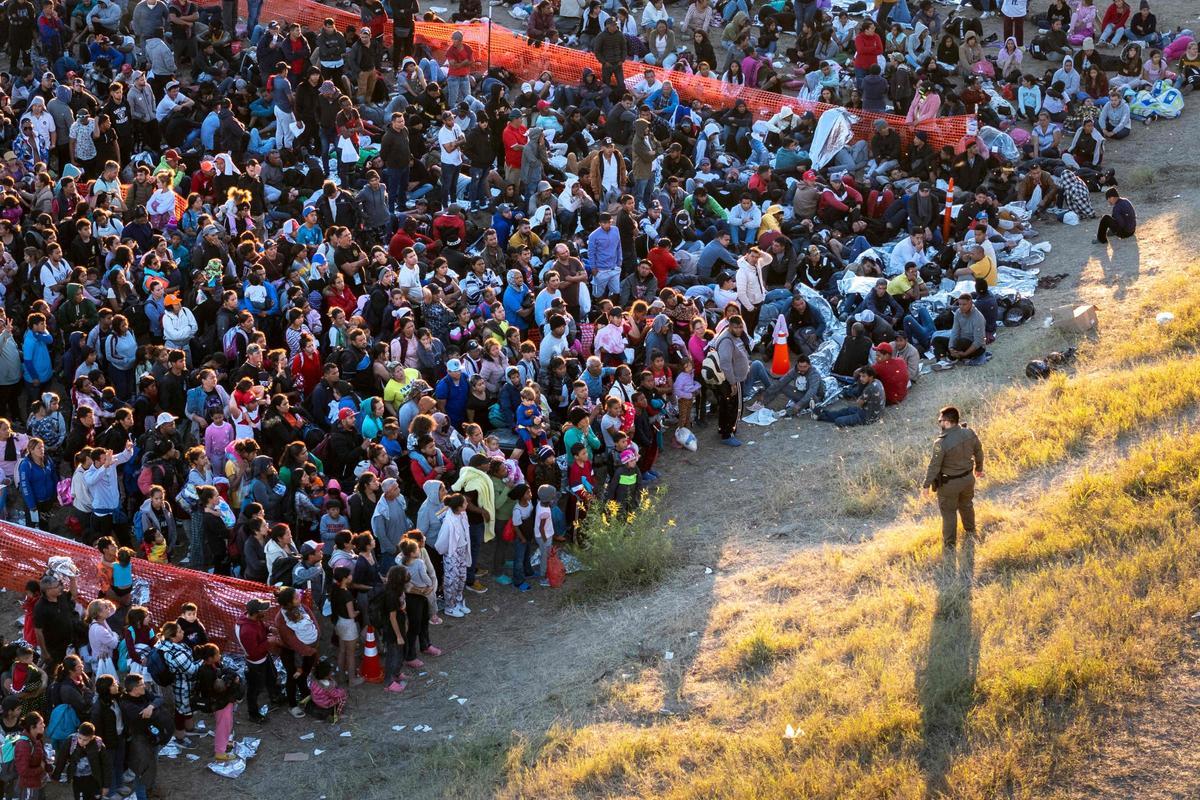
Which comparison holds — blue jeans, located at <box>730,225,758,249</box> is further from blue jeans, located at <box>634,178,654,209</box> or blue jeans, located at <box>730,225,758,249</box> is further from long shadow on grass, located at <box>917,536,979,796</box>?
long shadow on grass, located at <box>917,536,979,796</box>

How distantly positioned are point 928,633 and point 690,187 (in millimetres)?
11527

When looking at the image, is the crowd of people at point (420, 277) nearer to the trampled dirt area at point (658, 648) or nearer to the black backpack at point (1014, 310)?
the black backpack at point (1014, 310)

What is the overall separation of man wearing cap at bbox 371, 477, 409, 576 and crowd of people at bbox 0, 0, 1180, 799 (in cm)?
3

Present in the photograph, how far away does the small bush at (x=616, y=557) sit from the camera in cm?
1563

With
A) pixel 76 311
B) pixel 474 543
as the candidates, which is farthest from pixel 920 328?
pixel 76 311

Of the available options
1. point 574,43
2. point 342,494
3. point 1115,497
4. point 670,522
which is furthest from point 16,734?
point 574,43

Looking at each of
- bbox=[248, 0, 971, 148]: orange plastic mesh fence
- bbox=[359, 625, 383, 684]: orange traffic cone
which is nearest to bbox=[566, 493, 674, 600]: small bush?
bbox=[359, 625, 383, 684]: orange traffic cone

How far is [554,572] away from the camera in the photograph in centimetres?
1579

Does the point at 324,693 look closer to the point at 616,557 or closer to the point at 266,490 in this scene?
the point at 266,490

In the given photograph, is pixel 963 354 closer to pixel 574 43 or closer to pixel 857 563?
pixel 857 563

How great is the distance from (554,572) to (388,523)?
197 cm

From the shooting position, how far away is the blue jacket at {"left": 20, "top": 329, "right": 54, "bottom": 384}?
55.6ft

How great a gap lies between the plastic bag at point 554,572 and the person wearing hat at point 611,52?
12138 mm

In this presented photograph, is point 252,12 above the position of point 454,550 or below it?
above
